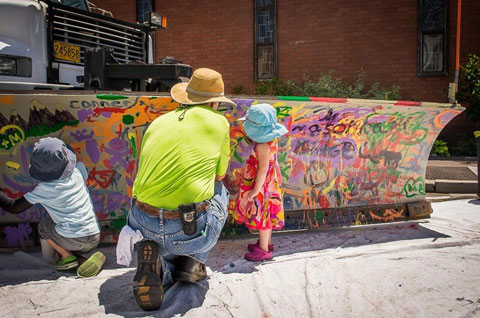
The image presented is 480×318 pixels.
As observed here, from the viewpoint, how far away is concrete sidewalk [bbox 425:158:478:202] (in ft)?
19.5

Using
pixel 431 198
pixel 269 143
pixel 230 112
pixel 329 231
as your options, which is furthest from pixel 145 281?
pixel 431 198

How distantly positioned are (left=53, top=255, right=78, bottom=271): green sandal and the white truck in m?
2.00

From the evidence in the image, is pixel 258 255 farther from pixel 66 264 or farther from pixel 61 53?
pixel 61 53

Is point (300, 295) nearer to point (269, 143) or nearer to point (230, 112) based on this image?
point (269, 143)

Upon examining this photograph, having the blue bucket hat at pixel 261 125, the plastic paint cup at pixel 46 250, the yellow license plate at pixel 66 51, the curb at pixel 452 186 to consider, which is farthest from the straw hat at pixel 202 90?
the curb at pixel 452 186

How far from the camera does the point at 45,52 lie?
4.72m

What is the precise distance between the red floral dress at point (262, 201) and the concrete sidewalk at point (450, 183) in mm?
3029

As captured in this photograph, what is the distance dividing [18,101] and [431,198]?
4.97 metres

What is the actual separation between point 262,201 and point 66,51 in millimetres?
3135

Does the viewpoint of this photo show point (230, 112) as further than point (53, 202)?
Yes

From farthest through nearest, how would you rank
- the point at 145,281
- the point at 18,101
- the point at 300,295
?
1. the point at 18,101
2. the point at 300,295
3. the point at 145,281

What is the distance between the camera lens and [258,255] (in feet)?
11.3

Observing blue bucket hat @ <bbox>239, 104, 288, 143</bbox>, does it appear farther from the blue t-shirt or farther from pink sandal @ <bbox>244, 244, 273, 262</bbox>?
the blue t-shirt

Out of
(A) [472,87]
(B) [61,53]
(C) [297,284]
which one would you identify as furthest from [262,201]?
(A) [472,87]
